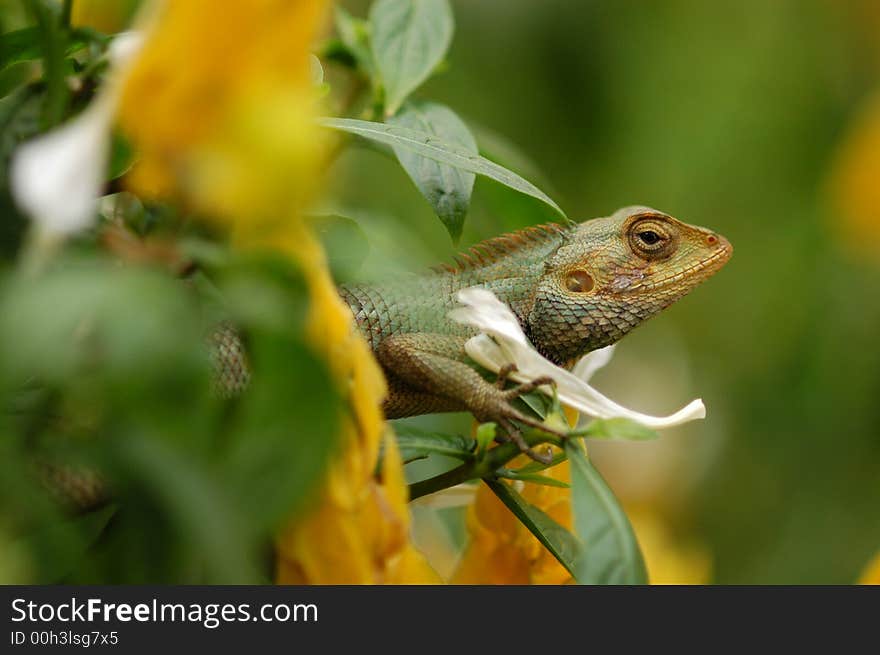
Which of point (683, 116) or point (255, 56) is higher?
point (255, 56)

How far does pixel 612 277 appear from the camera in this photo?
1.44 m

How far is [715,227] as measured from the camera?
11.6 ft

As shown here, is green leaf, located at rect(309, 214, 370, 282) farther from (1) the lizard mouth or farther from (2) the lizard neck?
(1) the lizard mouth

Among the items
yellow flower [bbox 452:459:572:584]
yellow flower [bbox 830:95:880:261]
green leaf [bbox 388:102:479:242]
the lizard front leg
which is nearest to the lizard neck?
the lizard front leg

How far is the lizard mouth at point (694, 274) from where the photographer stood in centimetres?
146

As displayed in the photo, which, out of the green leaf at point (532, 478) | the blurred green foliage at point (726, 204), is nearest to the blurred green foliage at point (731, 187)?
the blurred green foliage at point (726, 204)

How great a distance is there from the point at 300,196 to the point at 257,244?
0.04 metres

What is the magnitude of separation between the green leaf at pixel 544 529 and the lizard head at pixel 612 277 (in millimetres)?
497

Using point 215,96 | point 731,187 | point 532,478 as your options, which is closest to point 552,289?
point 532,478

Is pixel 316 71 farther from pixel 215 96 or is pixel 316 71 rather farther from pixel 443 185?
pixel 215 96

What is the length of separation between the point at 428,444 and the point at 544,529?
0.11 meters

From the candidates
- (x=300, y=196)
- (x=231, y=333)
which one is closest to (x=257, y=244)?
(x=300, y=196)

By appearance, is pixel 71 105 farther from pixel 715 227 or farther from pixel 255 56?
pixel 715 227

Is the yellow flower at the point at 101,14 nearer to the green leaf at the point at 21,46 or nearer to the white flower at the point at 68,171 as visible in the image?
the green leaf at the point at 21,46
